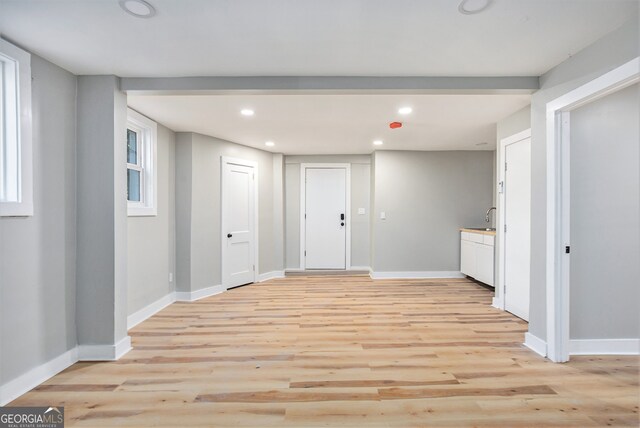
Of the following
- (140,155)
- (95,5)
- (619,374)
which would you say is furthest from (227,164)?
(619,374)

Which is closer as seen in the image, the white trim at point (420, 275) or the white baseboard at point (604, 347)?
the white baseboard at point (604, 347)

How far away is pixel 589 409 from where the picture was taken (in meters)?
2.01

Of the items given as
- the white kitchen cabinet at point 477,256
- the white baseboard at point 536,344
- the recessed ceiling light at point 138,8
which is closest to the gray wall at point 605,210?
the white baseboard at point 536,344

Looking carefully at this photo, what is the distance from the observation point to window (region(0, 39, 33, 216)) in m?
2.14

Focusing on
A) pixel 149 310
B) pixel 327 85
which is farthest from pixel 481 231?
pixel 149 310

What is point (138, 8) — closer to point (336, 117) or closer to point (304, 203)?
point (336, 117)

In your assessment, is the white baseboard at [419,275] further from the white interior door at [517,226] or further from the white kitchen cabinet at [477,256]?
the white interior door at [517,226]

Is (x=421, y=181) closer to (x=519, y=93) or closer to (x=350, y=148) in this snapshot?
(x=350, y=148)

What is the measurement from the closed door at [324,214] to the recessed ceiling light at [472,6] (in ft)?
14.9

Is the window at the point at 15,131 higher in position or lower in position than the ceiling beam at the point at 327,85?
lower

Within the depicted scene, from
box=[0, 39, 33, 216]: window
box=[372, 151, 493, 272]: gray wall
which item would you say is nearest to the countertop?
box=[372, 151, 493, 272]: gray wall

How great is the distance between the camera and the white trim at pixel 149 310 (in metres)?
3.47

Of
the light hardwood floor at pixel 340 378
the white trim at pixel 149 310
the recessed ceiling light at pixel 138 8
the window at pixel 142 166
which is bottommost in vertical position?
the light hardwood floor at pixel 340 378

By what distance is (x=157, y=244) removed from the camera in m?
4.02
